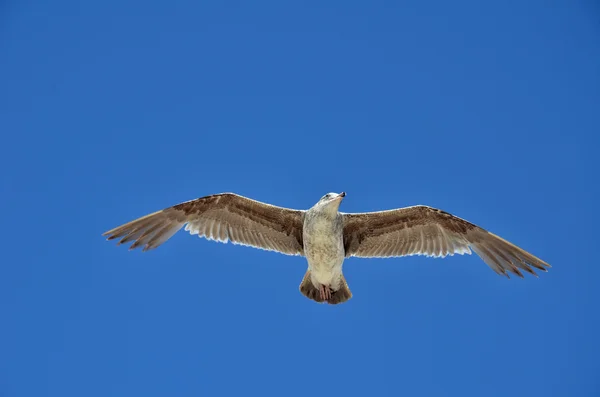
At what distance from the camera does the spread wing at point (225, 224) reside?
1265 cm

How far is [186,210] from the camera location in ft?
42.5

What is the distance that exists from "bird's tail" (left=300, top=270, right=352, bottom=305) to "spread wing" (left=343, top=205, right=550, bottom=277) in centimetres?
79

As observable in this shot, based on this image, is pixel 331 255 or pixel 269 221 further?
pixel 269 221

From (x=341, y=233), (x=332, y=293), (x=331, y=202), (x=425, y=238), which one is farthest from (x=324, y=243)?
(x=425, y=238)

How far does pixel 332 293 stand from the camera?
12.5 meters

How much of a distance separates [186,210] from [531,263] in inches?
297

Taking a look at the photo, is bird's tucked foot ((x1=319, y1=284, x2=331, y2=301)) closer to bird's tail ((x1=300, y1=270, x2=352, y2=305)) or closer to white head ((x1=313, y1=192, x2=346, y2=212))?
bird's tail ((x1=300, y1=270, x2=352, y2=305))

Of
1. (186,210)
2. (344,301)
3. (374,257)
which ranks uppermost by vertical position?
(186,210)

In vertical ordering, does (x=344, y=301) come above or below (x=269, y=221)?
below

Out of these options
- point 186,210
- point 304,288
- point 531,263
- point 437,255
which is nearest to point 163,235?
point 186,210

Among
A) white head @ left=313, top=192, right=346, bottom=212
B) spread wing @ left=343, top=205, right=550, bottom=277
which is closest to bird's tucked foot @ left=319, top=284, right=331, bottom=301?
spread wing @ left=343, top=205, right=550, bottom=277

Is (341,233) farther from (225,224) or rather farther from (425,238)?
(225,224)

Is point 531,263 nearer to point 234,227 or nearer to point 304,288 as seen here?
point 304,288

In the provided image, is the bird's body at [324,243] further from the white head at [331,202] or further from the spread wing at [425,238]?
the spread wing at [425,238]
